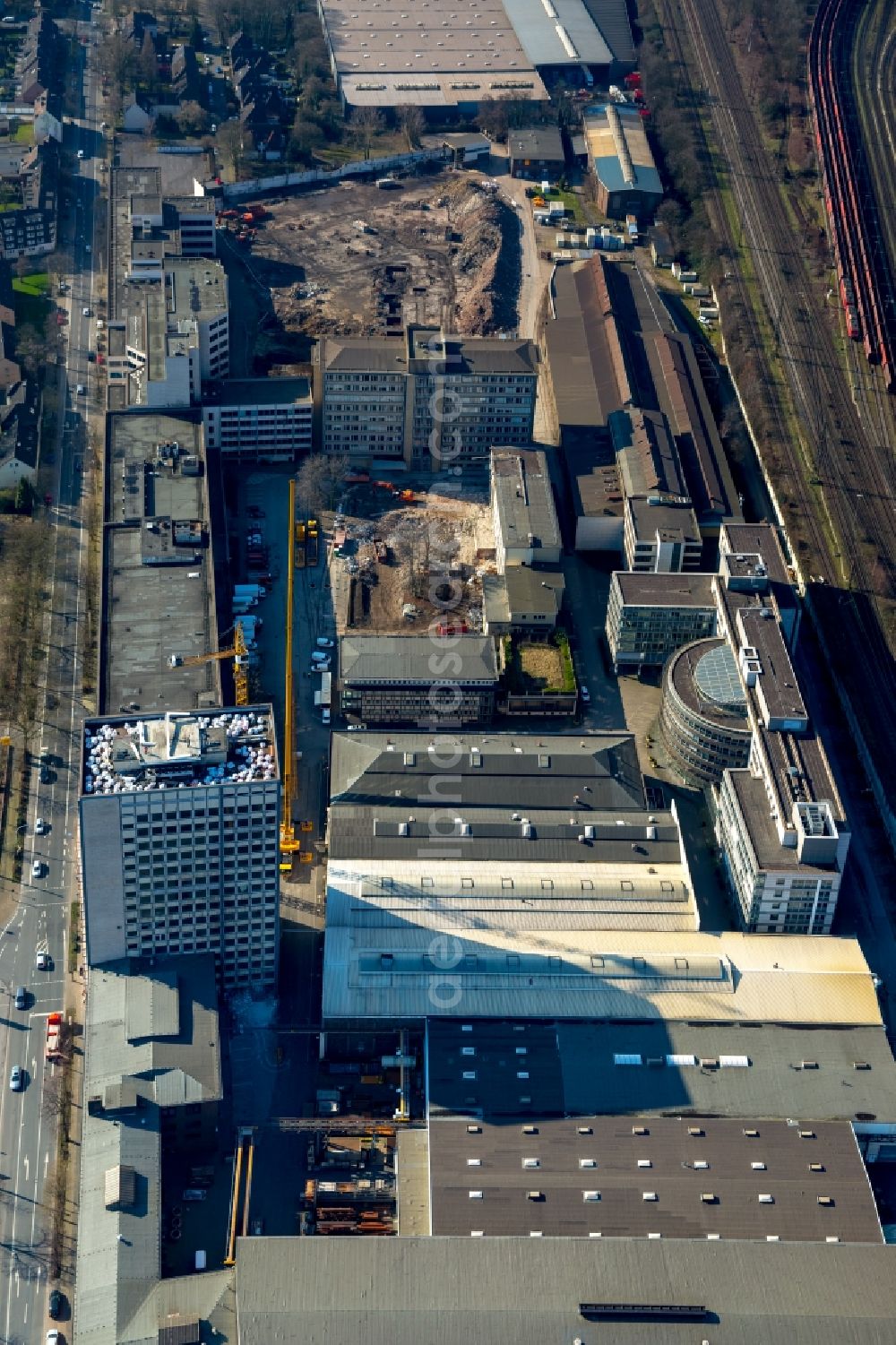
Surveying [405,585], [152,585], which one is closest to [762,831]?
[405,585]

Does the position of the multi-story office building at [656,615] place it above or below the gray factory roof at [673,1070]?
above

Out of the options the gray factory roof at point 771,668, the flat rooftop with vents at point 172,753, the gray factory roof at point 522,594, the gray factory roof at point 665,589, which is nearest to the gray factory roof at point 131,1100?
the flat rooftop with vents at point 172,753

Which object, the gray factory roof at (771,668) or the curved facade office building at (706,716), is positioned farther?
the curved facade office building at (706,716)

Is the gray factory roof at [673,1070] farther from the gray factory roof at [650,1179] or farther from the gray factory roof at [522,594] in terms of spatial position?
the gray factory roof at [522,594]

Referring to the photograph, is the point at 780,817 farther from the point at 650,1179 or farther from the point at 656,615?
the point at 650,1179

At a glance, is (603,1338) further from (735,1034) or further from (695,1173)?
(735,1034)

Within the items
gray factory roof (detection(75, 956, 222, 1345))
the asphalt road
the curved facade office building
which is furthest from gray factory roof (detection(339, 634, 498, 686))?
gray factory roof (detection(75, 956, 222, 1345))

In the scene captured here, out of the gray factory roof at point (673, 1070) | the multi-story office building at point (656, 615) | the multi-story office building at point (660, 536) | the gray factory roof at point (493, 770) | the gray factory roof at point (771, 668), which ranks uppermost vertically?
the multi-story office building at point (660, 536)
